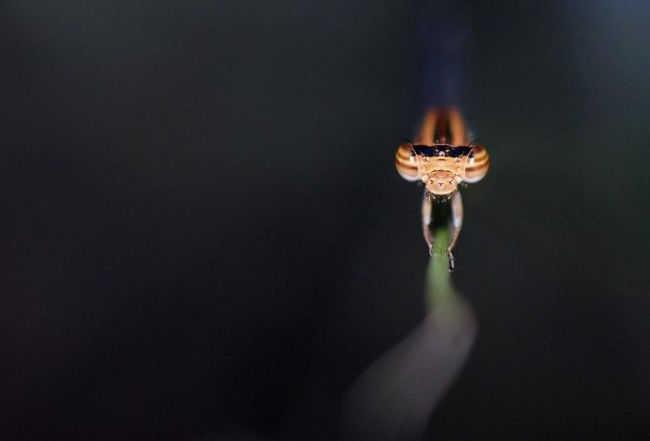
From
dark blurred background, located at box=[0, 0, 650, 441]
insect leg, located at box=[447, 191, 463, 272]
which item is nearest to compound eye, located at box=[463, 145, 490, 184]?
insect leg, located at box=[447, 191, 463, 272]

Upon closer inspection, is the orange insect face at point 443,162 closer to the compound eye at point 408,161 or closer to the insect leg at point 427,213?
the compound eye at point 408,161

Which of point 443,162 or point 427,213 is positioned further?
point 427,213

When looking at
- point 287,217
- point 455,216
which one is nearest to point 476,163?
point 455,216

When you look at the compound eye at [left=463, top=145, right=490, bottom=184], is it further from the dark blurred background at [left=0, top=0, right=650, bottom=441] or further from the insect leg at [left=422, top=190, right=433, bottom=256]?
the dark blurred background at [left=0, top=0, right=650, bottom=441]

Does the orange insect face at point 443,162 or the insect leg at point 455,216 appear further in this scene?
the insect leg at point 455,216

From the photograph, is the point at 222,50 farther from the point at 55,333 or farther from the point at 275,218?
the point at 55,333

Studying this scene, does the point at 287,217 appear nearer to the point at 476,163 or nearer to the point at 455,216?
the point at 455,216

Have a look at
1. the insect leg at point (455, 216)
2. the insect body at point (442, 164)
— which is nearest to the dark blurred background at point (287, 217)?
the insect leg at point (455, 216)

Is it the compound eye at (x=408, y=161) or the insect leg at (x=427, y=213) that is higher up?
the compound eye at (x=408, y=161)
